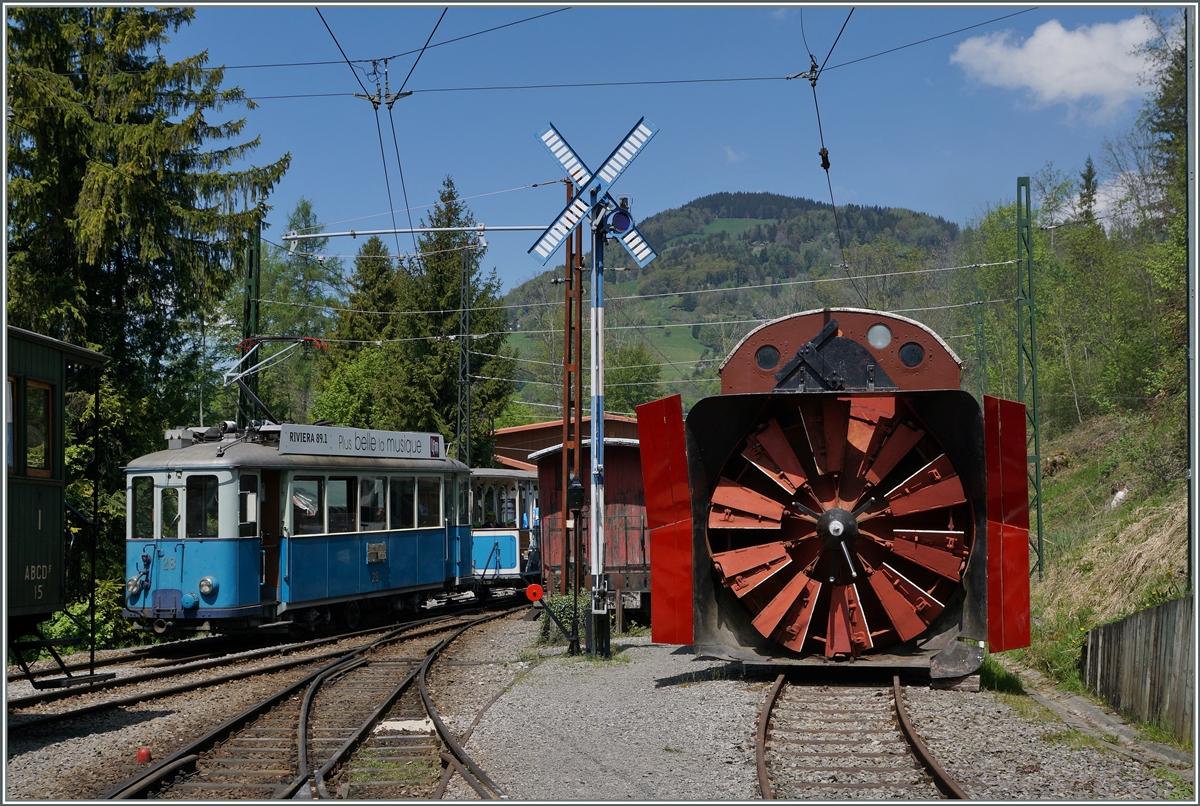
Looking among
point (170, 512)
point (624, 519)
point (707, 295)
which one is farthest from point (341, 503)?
point (707, 295)

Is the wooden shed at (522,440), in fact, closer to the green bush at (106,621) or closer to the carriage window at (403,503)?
the carriage window at (403,503)

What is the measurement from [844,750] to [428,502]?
Answer: 41.6 feet

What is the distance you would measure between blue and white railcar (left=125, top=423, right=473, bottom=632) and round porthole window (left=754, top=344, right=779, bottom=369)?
294 inches

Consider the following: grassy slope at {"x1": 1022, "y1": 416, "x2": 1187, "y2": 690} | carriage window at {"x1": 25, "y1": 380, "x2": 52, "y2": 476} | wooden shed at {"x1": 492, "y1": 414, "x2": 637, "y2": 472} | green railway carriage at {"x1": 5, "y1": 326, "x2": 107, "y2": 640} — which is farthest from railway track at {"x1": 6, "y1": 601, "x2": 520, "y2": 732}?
wooden shed at {"x1": 492, "y1": 414, "x2": 637, "y2": 472}

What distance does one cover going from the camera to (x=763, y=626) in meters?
10.8

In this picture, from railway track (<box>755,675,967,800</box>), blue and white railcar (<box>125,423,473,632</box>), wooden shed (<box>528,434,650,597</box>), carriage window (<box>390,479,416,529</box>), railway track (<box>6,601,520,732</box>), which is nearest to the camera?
railway track (<box>755,675,967,800</box>)

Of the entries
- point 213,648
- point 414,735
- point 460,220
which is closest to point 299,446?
point 213,648

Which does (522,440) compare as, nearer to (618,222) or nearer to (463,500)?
(463,500)

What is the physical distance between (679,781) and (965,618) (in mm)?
4766

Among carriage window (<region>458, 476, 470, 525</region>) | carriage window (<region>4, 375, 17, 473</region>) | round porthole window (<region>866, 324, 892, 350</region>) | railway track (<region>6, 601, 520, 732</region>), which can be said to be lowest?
railway track (<region>6, 601, 520, 732</region>)

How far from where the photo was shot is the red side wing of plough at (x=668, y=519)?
10.6m

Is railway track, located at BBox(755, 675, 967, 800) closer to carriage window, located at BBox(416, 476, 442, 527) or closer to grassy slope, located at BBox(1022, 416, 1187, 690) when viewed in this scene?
grassy slope, located at BBox(1022, 416, 1187, 690)

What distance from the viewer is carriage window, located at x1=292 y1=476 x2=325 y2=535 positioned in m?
15.7

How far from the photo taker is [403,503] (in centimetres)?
1861
